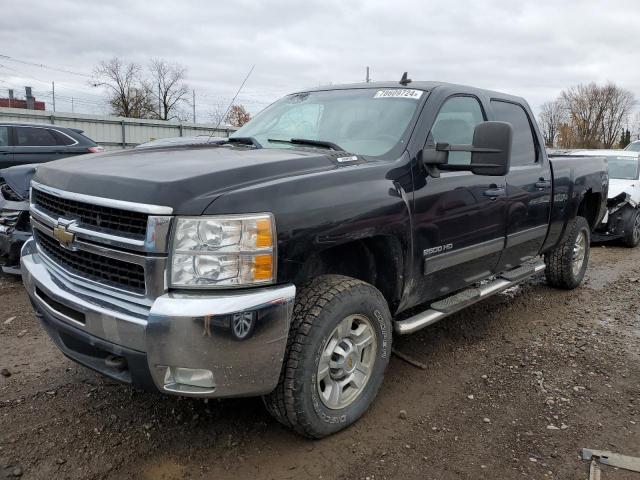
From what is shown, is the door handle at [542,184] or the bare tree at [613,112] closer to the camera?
the door handle at [542,184]

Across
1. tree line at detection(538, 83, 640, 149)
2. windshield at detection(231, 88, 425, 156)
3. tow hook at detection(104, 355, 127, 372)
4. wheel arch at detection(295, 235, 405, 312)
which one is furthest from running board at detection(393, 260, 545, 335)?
tree line at detection(538, 83, 640, 149)

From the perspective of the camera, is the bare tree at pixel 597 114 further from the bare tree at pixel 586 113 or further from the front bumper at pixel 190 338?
the front bumper at pixel 190 338

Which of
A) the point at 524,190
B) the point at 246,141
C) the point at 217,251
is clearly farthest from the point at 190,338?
the point at 524,190

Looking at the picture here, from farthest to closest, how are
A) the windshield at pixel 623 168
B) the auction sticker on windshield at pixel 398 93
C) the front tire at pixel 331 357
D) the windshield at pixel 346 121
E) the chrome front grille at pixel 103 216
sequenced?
the windshield at pixel 623 168 → the auction sticker on windshield at pixel 398 93 → the windshield at pixel 346 121 → the front tire at pixel 331 357 → the chrome front grille at pixel 103 216

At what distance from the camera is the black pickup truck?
2.26 meters

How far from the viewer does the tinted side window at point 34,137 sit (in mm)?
10012

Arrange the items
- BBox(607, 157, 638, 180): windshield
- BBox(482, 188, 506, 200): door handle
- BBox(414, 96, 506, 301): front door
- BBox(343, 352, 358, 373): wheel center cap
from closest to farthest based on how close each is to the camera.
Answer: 1. BBox(343, 352, 358, 373): wheel center cap
2. BBox(414, 96, 506, 301): front door
3. BBox(482, 188, 506, 200): door handle
4. BBox(607, 157, 638, 180): windshield

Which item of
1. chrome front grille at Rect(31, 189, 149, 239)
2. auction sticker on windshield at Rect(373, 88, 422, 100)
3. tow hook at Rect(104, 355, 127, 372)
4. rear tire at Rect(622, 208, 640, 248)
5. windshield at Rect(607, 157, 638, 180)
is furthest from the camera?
windshield at Rect(607, 157, 638, 180)

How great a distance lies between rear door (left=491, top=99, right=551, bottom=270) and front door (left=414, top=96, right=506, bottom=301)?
0.67ft

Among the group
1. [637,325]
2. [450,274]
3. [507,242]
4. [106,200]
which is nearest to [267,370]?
[106,200]

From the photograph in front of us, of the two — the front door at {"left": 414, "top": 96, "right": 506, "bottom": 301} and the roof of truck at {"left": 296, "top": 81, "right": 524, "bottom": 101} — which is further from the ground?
the roof of truck at {"left": 296, "top": 81, "right": 524, "bottom": 101}

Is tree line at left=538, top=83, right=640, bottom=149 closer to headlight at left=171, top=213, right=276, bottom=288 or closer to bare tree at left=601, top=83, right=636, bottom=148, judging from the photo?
bare tree at left=601, top=83, right=636, bottom=148

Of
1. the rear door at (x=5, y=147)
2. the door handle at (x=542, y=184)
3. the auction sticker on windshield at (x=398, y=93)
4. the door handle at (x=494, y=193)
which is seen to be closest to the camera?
the auction sticker on windshield at (x=398, y=93)

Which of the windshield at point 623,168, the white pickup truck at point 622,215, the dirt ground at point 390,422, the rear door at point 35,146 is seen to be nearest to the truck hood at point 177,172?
the dirt ground at point 390,422
